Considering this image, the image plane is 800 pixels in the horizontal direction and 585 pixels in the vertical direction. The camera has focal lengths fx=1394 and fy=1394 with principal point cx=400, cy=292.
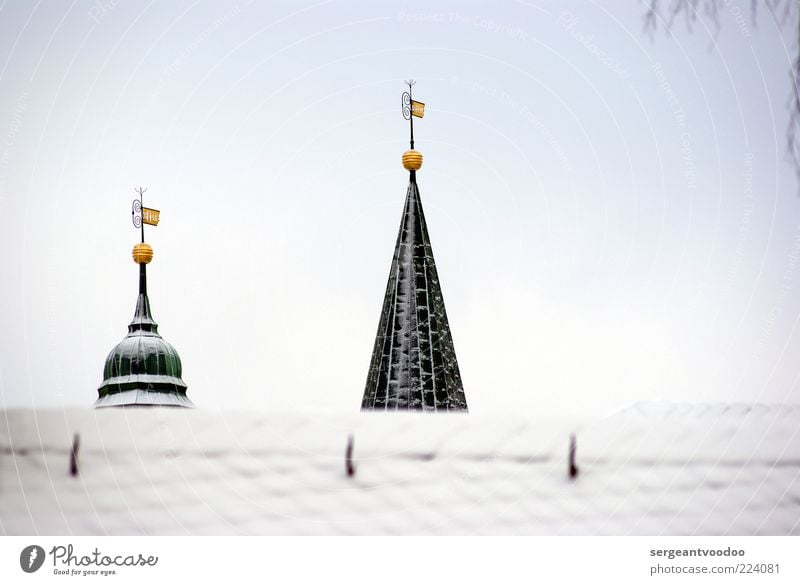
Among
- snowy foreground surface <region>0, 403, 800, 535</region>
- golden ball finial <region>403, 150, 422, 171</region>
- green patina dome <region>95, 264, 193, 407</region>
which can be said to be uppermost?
golden ball finial <region>403, 150, 422, 171</region>

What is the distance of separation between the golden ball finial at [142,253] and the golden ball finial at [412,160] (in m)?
1.28

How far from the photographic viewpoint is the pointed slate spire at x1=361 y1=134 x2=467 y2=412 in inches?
256

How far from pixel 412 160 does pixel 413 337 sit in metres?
0.84

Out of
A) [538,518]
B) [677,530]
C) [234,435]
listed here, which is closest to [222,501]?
[234,435]

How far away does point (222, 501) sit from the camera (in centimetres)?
502

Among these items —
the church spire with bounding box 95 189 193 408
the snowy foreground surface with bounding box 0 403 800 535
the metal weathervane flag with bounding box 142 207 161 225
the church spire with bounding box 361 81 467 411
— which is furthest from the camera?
the church spire with bounding box 95 189 193 408

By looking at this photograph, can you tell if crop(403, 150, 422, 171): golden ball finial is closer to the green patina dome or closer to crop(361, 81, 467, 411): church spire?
crop(361, 81, 467, 411): church spire

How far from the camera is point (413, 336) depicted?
6645mm

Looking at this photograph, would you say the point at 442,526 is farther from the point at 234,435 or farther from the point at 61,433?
the point at 61,433
